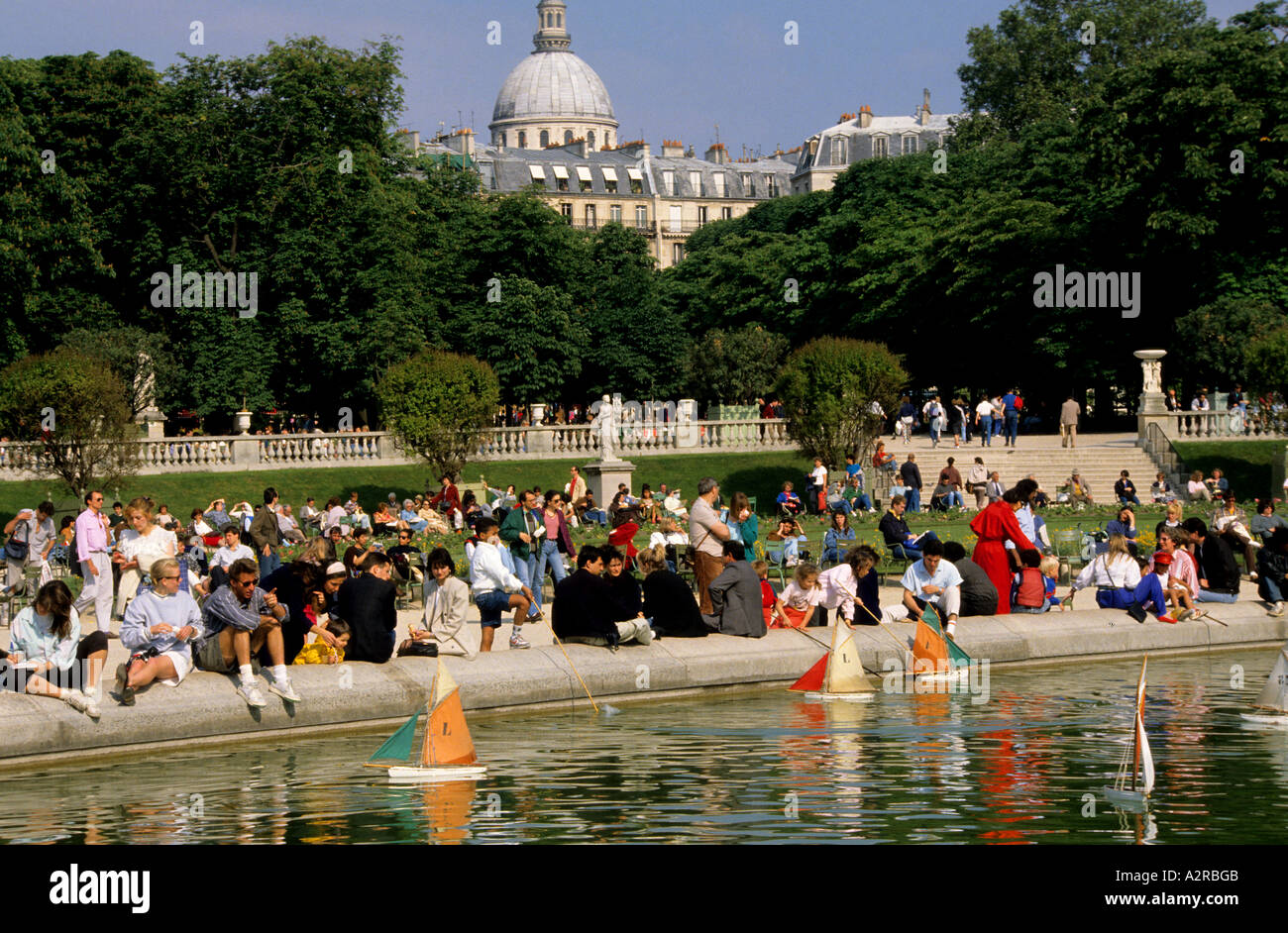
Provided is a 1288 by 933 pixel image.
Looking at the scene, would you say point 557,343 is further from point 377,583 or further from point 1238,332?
point 377,583

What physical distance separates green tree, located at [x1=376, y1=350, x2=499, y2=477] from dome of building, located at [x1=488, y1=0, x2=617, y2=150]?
118m

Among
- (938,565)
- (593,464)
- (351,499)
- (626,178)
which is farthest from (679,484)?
(626,178)

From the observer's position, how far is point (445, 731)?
37.9ft

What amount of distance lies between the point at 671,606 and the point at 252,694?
4044mm

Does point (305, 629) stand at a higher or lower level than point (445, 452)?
lower

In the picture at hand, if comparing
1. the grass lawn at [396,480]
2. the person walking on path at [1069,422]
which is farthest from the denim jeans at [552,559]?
the person walking on path at [1069,422]

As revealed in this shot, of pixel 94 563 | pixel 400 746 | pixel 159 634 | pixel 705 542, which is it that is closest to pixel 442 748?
pixel 400 746

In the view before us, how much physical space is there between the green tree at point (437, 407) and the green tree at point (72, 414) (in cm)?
654

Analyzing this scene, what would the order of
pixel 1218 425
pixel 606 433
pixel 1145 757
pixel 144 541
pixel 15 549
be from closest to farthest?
1. pixel 1145 757
2. pixel 144 541
3. pixel 15 549
4. pixel 606 433
5. pixel 1218 425

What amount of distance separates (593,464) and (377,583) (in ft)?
75.7

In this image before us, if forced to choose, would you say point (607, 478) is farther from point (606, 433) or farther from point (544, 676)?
point (544, 676)

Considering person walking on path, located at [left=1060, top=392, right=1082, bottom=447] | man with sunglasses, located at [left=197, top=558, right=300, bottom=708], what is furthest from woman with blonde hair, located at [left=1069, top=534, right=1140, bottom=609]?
person walking on path, located at [left=1060, top=392, right=1082, bottom=447]

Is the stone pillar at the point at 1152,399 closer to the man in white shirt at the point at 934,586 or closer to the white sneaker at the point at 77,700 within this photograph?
the man in white shirt at the point at 934,586
